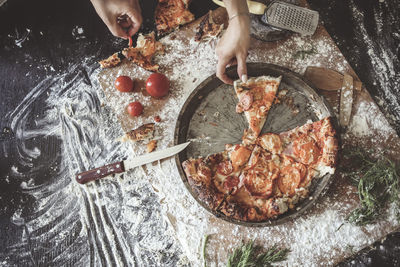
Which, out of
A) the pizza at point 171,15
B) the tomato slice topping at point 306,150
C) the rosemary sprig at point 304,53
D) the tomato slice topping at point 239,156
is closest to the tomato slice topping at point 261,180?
the tomato slice topping at point 239,156

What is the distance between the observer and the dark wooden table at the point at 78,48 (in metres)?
3.00

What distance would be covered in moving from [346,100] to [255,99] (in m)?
0.81

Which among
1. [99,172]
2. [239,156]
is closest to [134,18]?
[99,172]

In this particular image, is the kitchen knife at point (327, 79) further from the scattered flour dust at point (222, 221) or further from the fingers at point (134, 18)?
the fingers at point (134, 18)

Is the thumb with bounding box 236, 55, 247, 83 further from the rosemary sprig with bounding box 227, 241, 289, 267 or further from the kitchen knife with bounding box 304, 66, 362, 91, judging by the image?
the rosemary sprig with bounding box 227, 241, 289, 267

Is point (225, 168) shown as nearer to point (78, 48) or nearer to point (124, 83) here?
point (124, 83)

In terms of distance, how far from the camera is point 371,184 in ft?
8.12

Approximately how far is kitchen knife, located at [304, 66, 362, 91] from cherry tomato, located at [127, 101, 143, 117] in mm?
1572

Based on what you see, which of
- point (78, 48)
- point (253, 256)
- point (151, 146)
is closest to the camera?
point (253, 256)

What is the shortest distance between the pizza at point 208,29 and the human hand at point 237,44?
54 cm

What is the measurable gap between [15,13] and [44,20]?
332mm

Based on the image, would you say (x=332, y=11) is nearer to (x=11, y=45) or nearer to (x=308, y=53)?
(x=308, y=53)

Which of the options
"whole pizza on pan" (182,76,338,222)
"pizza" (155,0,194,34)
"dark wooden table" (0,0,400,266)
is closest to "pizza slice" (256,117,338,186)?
"whole pizza on pan" (182,76,338,222)

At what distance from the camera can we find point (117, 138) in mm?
3049
